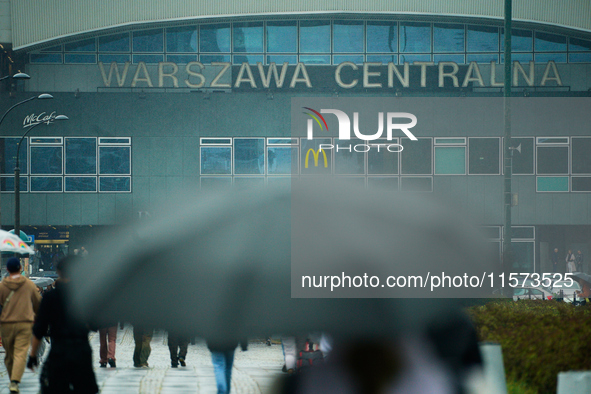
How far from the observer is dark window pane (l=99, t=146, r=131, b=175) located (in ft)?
109

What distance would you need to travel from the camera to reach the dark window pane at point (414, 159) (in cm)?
3238

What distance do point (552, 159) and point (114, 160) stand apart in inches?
811

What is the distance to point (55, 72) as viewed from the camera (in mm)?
35312

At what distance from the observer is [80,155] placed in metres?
33.6

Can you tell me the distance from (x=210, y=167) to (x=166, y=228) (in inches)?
1232

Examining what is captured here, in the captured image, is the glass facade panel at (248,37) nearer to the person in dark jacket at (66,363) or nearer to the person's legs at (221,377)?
the person's legs at (221,377)

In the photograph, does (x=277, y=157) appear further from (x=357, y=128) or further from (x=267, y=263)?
(x=267, y=263)

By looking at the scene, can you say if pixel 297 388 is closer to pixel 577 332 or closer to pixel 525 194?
pixel 577 332

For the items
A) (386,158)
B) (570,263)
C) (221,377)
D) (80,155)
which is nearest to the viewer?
(221,377)

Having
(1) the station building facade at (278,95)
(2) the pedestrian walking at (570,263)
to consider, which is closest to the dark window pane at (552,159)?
(1) the station building facade at (278,95)

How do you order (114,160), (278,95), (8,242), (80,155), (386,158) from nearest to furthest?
(8,242) → (386,158) → (114,160) → (80,155) → (278,95)

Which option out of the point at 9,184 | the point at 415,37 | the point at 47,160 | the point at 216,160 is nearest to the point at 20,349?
the point at 216,160

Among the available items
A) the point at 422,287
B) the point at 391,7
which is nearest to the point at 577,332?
the point at 422,287

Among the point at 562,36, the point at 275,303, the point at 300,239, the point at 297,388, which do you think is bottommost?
the point at 297,388
